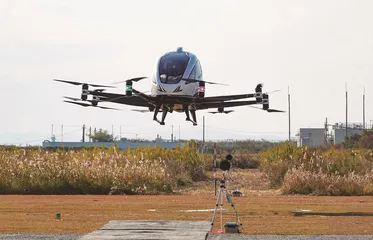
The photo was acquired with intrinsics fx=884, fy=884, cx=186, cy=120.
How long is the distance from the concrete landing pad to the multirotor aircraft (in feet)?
45.8

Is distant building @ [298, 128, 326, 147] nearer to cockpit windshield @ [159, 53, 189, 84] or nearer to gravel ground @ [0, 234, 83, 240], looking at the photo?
cockpit windshield @ [159, 53, 189, 84]

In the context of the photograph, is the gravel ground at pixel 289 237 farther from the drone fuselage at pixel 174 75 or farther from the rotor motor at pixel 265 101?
the drone fuselage at pixel 174 75

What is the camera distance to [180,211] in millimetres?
27625

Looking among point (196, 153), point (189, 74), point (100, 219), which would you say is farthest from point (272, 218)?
point (196, 153)

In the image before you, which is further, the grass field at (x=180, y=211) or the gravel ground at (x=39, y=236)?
the grass field at (x=180, y=211)

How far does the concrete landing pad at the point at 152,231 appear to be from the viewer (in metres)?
16.8

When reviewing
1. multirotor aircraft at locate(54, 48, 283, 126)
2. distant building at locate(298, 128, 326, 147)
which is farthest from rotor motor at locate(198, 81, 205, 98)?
distant building at locate(298, 128, 326, 147)

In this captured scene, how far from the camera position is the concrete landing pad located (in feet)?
55.2

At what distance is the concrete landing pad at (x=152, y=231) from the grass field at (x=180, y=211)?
3139mm

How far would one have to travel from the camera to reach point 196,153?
54062 millimetres

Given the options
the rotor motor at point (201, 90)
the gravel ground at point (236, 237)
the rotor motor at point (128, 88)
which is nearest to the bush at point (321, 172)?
the rotor motor at point (201, 90)

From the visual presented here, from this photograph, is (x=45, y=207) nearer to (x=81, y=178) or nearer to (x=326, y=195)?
(x=81, y=178)

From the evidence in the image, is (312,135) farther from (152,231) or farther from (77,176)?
(152,231)

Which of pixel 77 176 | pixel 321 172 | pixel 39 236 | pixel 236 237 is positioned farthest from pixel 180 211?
pixel 321 172
